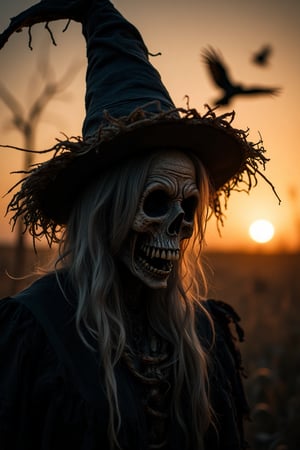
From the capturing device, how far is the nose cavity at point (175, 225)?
260 centimetres

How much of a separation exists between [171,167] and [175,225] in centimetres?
27

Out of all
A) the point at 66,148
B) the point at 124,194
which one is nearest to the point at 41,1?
the point at 66,148

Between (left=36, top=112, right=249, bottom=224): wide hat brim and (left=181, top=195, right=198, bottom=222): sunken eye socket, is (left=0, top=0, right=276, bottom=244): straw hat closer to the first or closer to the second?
(left=36, top=112, right=249, bottom=224): wide hat brim

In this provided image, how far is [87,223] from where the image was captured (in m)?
2.61

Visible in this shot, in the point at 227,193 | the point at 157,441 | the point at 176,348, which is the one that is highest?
the point at 227,193

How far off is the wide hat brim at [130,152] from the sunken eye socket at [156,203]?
0.20 m

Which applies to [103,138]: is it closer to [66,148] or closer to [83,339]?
[66,148]

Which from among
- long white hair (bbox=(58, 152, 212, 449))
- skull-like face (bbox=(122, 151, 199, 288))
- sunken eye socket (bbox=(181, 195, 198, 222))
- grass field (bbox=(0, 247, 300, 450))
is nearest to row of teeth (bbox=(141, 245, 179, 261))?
A: skull-like face (bbox=(122, 151, 199, 288))

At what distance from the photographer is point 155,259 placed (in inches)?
102

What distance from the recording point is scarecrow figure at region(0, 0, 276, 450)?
2.25 metres

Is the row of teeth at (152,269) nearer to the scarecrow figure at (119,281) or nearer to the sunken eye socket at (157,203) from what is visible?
the scarecrow figure at (119,281)

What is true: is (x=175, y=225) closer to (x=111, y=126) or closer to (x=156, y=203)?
(x=156, y=203)

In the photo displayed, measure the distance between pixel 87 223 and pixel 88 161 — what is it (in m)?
0.29

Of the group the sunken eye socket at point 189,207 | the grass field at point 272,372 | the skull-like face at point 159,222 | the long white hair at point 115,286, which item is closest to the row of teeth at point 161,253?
the skull-like face at point 159,222
